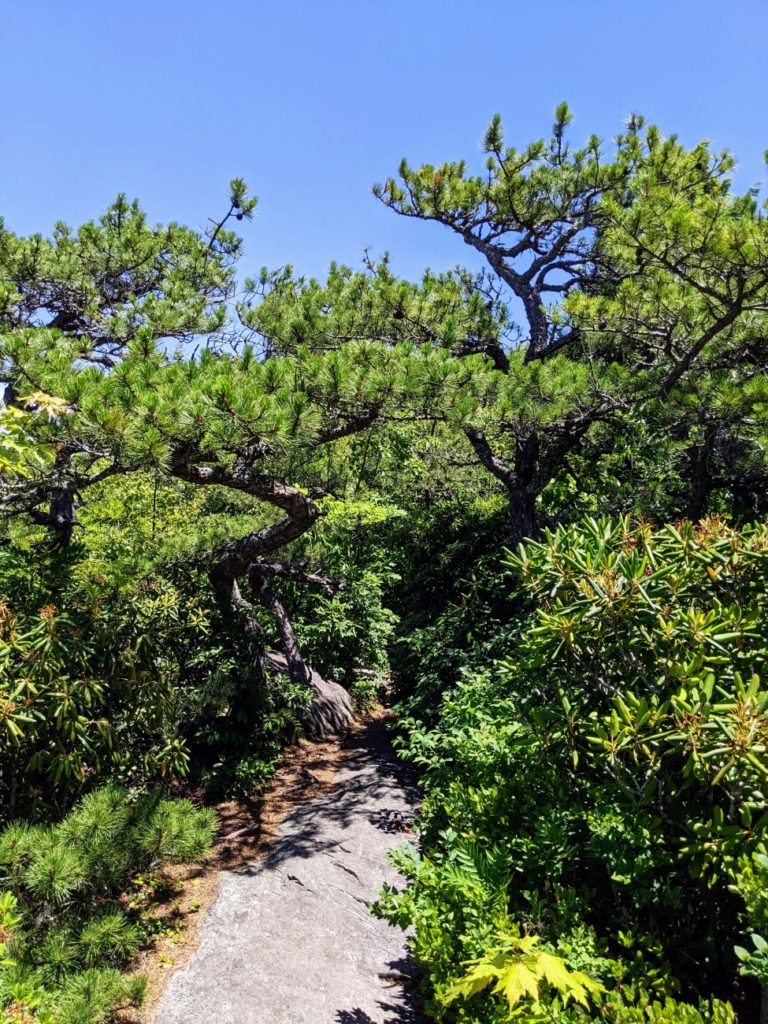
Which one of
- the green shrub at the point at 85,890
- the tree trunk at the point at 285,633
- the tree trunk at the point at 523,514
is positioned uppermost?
the tree trunk at the point at 523,514

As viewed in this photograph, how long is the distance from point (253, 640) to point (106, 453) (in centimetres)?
279

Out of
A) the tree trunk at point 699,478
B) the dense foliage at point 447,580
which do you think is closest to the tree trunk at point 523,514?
the dense foliage at point 447,580

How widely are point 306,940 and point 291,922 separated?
0.21m

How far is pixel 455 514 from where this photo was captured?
833cm

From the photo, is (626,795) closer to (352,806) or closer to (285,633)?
(352,806)

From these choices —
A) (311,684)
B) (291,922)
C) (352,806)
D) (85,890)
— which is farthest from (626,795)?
(311,684)

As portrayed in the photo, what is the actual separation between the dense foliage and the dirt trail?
45 cm

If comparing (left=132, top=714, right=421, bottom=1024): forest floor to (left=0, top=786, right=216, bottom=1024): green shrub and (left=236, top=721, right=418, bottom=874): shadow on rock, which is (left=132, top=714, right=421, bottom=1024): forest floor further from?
(left=0, top=786, right=216, bottom=1024): green shrub

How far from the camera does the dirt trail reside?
298 cm

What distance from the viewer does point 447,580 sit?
805 cm

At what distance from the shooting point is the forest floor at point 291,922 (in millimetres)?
3012

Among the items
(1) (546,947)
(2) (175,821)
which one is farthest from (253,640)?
(1) (546,947)

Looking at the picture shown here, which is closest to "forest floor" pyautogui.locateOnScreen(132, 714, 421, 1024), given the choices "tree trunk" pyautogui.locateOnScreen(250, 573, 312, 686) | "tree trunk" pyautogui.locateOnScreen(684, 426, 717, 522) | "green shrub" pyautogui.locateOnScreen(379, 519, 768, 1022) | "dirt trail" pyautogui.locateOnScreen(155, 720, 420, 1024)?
"dirt trail" pyautogui.locateOnScreen(155, 720, 420, 1024)

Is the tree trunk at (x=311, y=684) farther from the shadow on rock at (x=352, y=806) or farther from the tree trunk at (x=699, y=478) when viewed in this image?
the tree trunk at (x=699, y=478)
